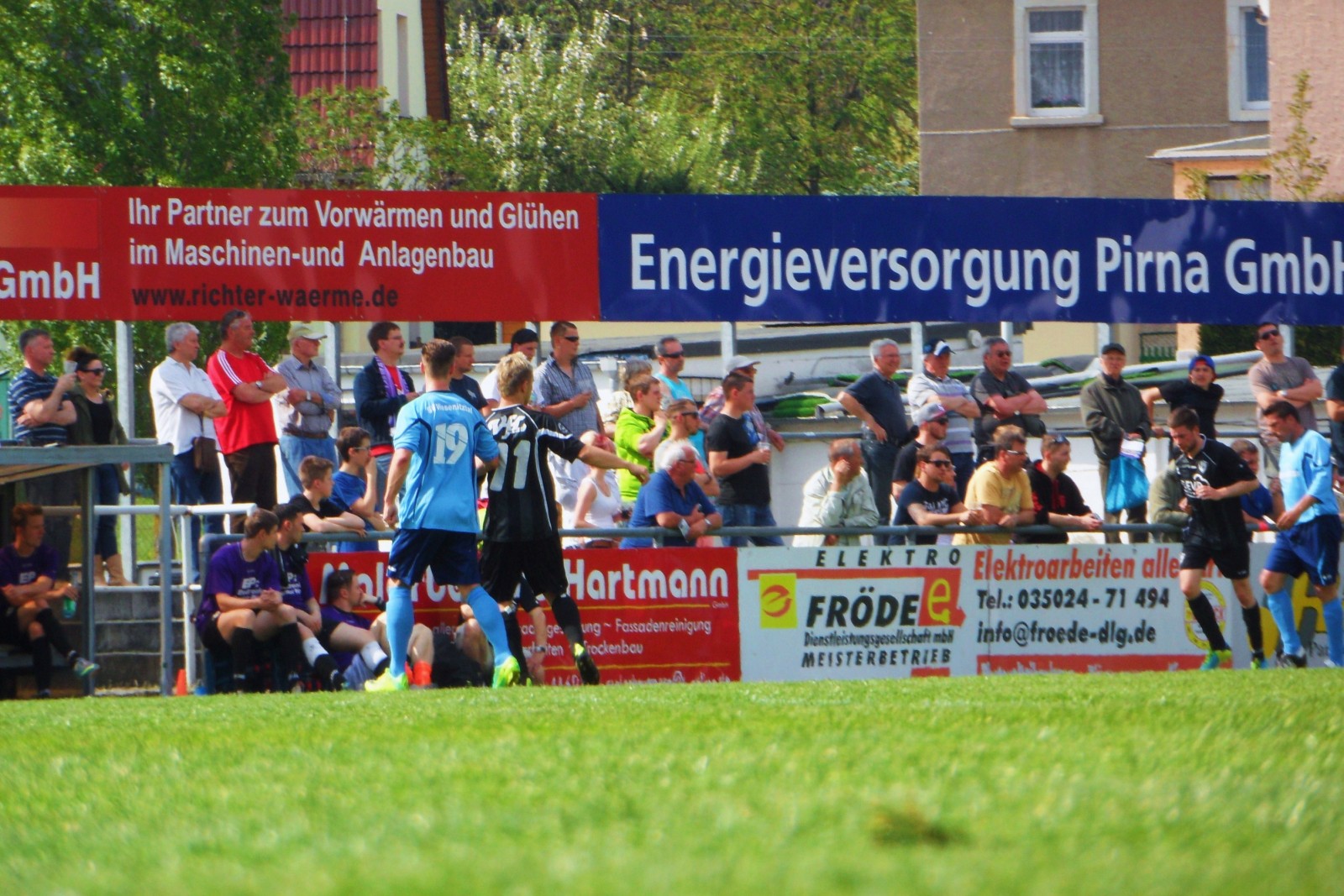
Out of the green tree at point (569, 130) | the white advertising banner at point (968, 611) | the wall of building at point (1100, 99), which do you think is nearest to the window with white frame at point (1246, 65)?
the wall of building at point (1100, 99)

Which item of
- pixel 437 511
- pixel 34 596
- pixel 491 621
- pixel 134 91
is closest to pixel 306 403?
pixel 34 596

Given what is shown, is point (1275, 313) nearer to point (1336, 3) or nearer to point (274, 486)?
point (274, 486)

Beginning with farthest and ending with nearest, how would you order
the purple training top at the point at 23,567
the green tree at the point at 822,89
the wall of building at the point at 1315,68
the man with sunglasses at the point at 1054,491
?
1. the green tree at the point at 822,89
2. the wall of building at the point at 1315,68
3. the man with sunglasses at the point at 1054,491
4. the purple training top at the point at 23,567

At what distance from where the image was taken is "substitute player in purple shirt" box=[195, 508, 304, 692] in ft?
38.9

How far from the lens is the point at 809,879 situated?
165 inches

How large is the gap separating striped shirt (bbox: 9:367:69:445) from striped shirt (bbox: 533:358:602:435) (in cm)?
350

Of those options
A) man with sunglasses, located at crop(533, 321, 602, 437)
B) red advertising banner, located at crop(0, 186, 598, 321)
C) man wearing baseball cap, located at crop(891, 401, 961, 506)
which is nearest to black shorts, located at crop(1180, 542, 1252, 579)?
man wearing baseball cap, located at crop(891, 401, 961, 506)

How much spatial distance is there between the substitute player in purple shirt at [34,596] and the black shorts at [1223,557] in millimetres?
7844

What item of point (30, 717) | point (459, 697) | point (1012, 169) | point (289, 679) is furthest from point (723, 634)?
point (1012, 169)

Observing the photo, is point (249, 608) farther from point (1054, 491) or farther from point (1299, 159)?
point (1299, 159)

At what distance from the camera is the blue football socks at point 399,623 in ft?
36.2

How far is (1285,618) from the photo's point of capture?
14.2 m

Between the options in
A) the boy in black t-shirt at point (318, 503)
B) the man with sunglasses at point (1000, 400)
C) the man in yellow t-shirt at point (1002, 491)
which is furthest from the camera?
the man with sunglasses at point (1000, 400)

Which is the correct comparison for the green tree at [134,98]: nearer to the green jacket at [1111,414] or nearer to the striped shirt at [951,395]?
the striped shirt at [951,395]
